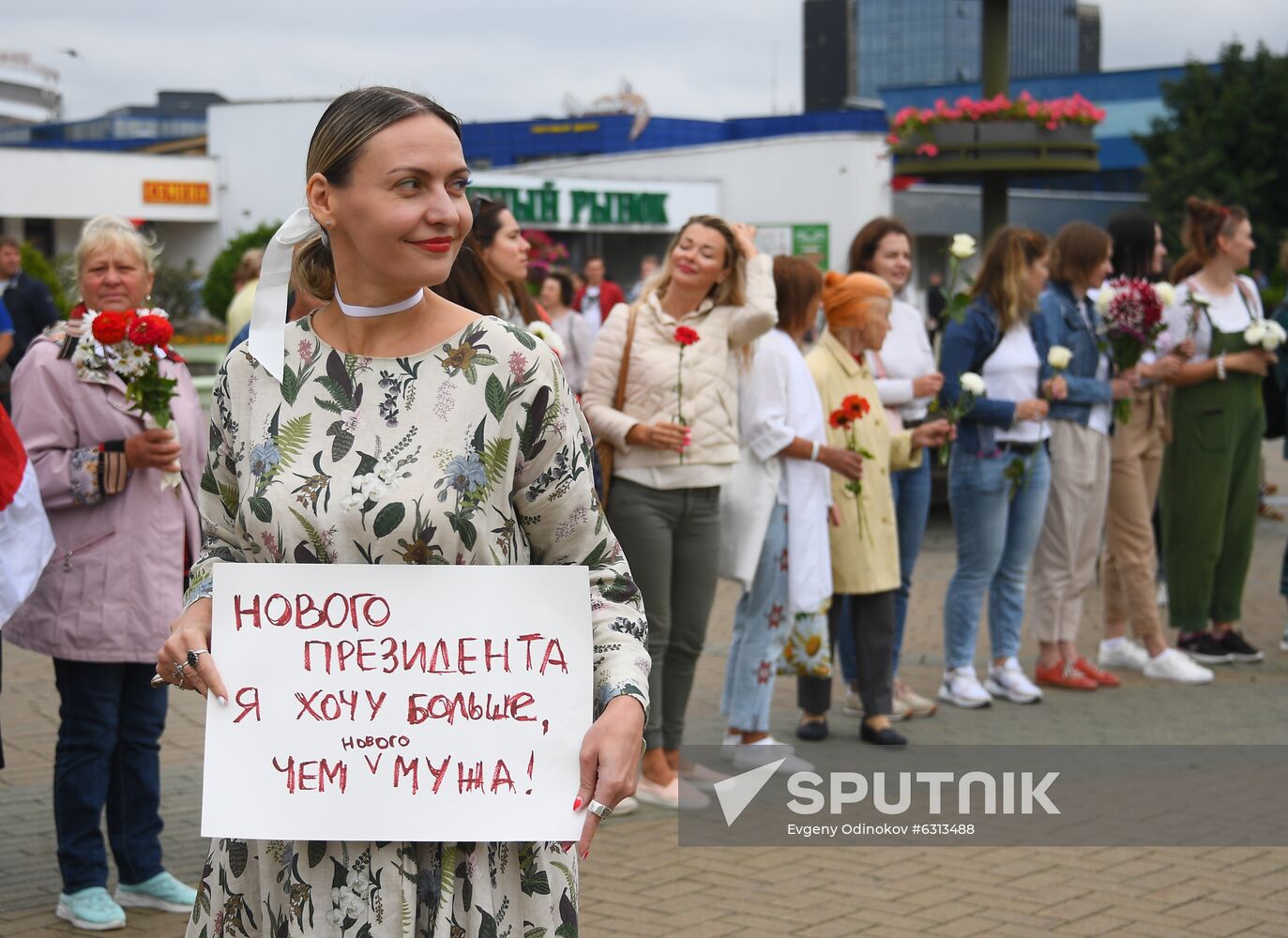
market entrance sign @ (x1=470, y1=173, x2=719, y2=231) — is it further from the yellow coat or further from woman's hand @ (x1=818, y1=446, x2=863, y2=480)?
woman's hand @ (x1=818, y1=446, x2=863, y2=480)

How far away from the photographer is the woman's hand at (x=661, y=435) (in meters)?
6.02

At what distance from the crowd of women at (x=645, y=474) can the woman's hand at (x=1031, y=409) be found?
0.06ft

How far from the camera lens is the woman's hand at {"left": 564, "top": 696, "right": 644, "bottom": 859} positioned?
7.75ft

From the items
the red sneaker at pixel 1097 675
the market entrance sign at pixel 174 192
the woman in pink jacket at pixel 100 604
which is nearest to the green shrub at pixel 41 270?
the market entrance sign at pixel 174 192

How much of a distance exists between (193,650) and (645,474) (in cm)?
378

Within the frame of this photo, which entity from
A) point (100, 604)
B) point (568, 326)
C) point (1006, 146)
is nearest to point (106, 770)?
point (100, 604)

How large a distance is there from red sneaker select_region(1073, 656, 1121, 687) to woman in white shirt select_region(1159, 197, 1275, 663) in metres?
0.79

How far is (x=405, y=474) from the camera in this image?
94.3 inches

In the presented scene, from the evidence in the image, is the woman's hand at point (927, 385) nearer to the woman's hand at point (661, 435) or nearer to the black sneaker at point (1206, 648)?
the woman's hand at point (661, 435)

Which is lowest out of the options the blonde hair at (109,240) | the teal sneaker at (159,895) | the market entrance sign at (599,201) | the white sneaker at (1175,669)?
the white sneaker at (1175,669)

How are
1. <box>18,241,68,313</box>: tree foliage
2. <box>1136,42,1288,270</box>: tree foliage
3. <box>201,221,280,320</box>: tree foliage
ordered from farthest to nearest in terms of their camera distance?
1. <box>1136,42,1288,270</box>: tree foliage
2. <box>201,221,280,320</box>: tree foliage
3. <box>18,241,68,313</box>: tree foliage

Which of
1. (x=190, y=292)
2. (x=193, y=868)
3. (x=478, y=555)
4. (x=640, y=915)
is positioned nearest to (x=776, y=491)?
(x=640, y=915)

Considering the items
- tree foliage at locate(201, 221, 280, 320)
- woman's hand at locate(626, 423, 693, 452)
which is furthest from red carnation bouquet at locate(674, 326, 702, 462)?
tree foliage at locate(201, 221, 280, 320)

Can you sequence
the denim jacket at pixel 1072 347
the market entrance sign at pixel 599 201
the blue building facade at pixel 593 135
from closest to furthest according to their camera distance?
the denim jacket at pixel 1072 347 → the market entrance sign at pixel 599 201 → the blue building facade at pixel 593 135
